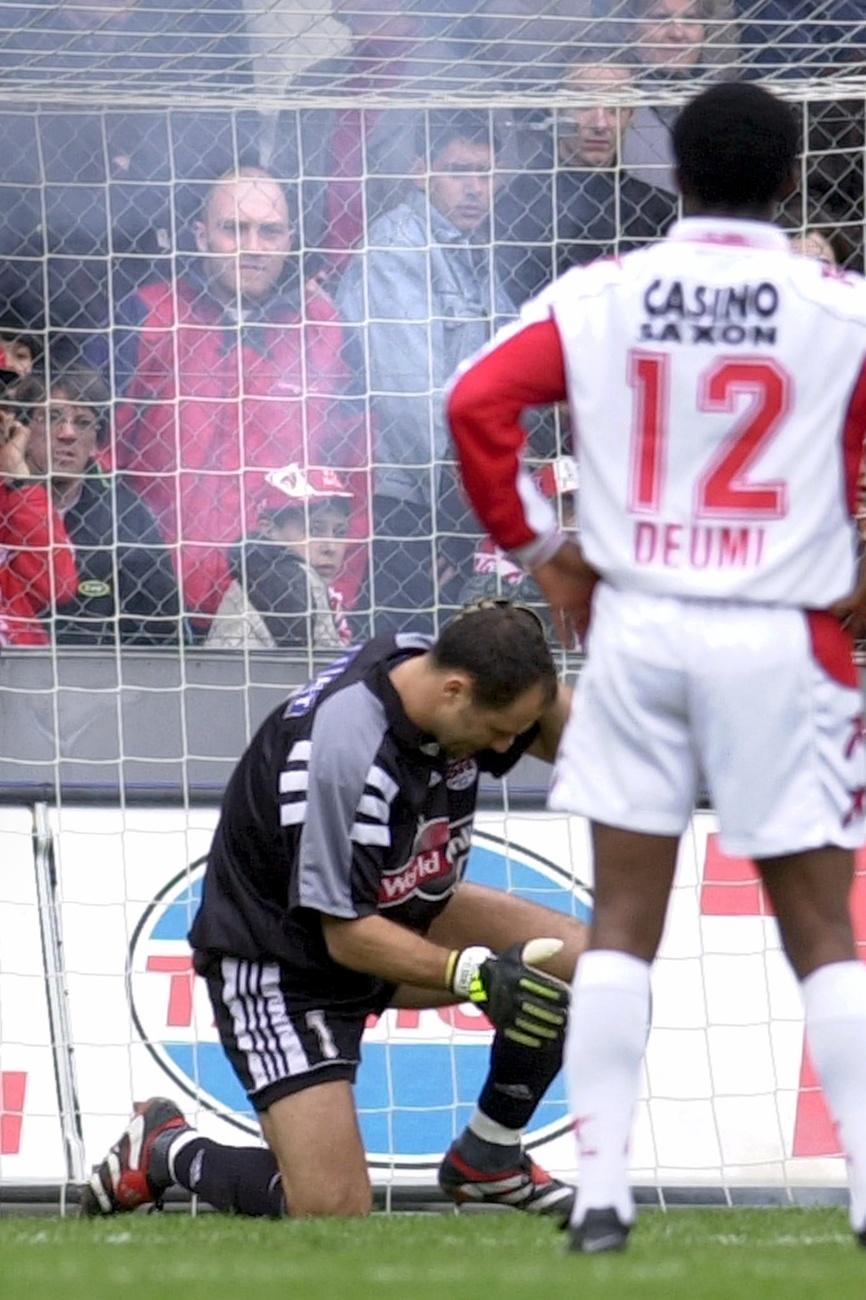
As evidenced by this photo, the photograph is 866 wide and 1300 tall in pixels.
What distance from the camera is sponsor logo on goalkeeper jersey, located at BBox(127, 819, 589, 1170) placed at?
5.80 metres

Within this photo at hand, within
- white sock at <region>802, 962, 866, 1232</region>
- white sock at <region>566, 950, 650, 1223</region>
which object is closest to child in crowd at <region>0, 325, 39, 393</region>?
white sock at <region>566, 950, 650, 1223</region>

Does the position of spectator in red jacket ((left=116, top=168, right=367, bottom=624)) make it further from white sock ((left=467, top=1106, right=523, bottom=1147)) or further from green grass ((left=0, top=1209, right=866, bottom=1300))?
green grass ((left=0, top=1209, right=866, bottom=1300))

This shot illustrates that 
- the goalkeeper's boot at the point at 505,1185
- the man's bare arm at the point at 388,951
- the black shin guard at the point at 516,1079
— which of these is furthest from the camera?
the goalkeeper's boot at the point at 505,1185

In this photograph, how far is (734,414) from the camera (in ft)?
10.7

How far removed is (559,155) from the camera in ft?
21.9

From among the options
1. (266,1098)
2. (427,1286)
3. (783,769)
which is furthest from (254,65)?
(427,1286)

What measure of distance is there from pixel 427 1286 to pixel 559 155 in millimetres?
4316

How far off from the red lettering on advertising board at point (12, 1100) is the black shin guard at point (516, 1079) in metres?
1.35

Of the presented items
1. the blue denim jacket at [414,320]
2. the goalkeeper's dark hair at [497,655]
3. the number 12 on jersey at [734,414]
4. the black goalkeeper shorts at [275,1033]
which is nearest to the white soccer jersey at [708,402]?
the number 12 on jersey at [734,414]

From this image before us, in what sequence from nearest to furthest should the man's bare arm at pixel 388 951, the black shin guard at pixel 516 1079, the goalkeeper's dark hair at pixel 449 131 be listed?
1. the man's bare arm at pixel 388 951
2. the black shin guard at pixel 516 1079
3. the goalkeeper's dark hair at pixel 449 131

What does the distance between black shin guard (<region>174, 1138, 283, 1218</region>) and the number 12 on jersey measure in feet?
7.61

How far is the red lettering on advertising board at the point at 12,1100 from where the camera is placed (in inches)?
228

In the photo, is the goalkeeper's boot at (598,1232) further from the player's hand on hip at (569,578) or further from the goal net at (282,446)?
the goal net at (282,446)

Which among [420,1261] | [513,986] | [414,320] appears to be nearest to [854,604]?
[420,1261]
